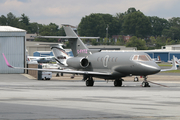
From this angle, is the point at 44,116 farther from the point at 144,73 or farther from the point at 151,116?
the point at 144,73

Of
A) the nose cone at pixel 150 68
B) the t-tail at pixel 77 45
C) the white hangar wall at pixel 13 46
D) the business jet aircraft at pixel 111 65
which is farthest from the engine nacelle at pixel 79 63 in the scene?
the white hangar wall at pixel 13 46

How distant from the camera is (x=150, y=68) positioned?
29.5 m

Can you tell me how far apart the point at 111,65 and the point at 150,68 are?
3.96 meters

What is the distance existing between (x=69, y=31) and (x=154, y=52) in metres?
88.6

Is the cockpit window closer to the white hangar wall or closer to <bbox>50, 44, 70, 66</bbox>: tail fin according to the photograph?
<bbox>50, 44, 70, 66</bbox>: tail fin

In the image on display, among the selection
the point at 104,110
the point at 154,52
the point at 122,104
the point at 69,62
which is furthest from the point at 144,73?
the point at 154,52

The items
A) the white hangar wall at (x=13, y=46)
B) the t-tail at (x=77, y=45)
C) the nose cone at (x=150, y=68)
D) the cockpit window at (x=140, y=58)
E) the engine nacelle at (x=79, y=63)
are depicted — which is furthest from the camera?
the white hangar wall at (x=13, y=46)

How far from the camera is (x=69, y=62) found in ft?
116

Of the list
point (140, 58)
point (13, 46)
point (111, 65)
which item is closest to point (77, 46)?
point (111, 65)

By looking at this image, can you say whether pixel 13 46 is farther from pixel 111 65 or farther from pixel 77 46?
pixel 111 65

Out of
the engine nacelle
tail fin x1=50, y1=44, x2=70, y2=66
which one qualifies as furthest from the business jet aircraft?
tail fin x1=50, y1=44, x2=70, y2=66

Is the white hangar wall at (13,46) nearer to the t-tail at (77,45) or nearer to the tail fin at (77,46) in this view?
the t-tail at (77,45)

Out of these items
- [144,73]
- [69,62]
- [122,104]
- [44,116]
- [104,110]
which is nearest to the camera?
[44,116]

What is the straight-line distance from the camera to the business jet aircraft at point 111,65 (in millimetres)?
30125
